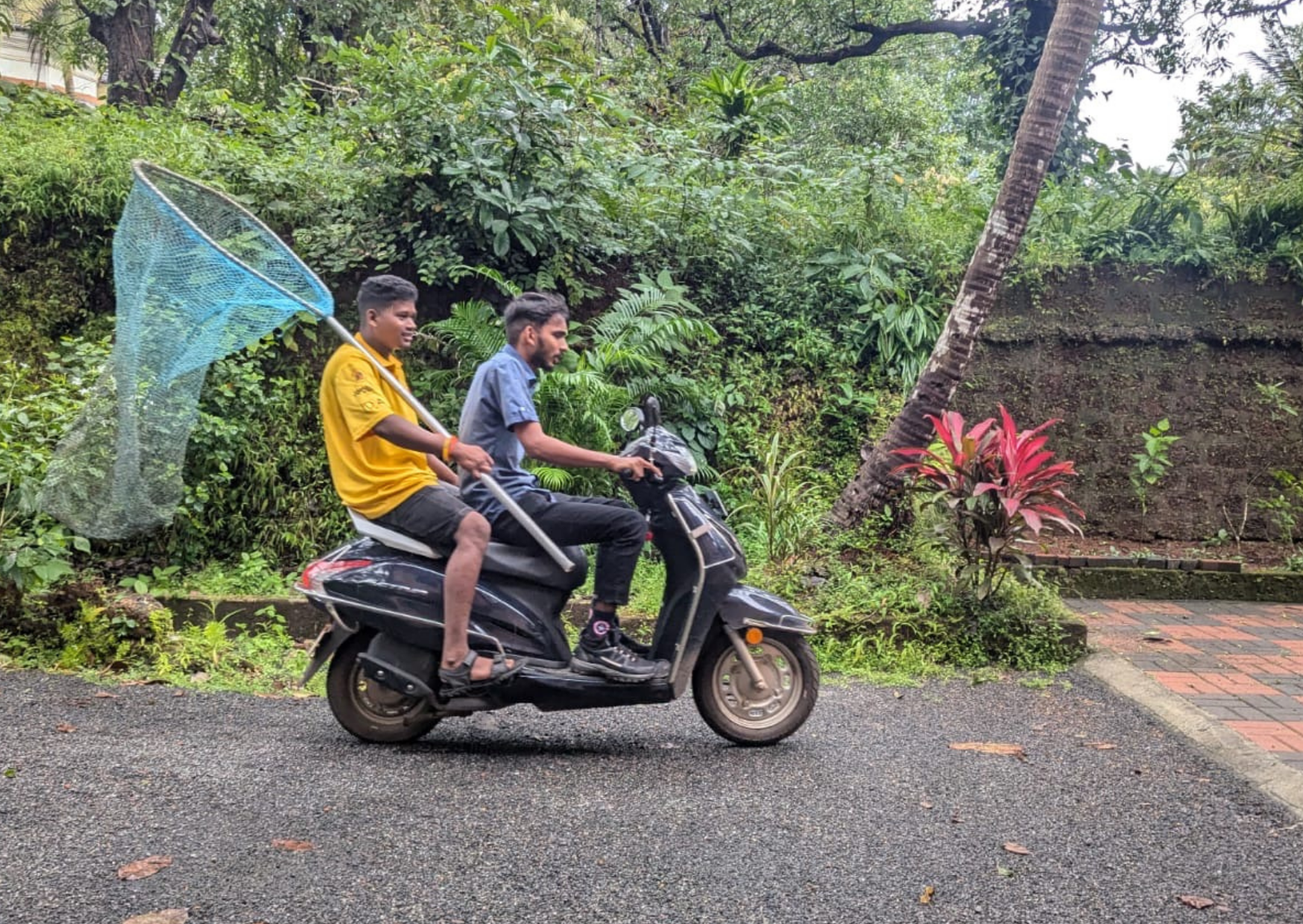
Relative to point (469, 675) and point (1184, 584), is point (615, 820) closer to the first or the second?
point (469, 675)

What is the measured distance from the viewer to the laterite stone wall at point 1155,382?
8648mm

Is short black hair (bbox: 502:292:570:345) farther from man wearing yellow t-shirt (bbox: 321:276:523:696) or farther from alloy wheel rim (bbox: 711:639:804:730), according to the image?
alloy wheel rim (bbox: 711:639:804:730)

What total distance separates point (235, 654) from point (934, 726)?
11.9 ft

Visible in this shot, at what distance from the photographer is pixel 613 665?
4129 mm

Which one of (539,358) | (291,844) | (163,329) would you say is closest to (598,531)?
(539,358)

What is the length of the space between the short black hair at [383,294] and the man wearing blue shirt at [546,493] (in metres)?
0.42

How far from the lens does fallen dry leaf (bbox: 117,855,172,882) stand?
2912 mm

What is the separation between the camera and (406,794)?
3643 mm

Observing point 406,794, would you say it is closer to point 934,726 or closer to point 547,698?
point 547,698

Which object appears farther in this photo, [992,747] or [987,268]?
[987,268]

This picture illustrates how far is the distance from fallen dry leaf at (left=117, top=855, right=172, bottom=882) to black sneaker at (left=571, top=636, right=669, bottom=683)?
1.63 meters

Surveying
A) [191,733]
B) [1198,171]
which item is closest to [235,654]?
[191,733]

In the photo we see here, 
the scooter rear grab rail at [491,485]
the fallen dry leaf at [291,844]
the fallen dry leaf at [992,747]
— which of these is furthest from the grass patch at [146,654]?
the fallen dry leaf at [992,747]

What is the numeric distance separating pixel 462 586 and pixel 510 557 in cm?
26
